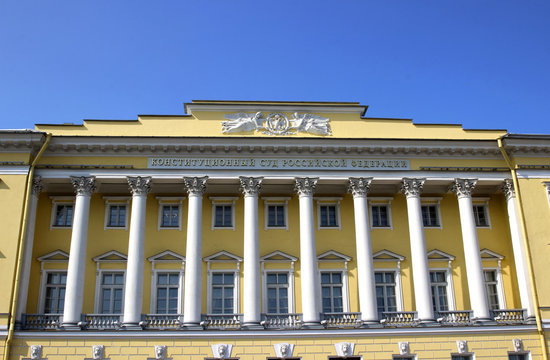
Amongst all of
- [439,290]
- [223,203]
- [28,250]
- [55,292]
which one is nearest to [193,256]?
[223,203]

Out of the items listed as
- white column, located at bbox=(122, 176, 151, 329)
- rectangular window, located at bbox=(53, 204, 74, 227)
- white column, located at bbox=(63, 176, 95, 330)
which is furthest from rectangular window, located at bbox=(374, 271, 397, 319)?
rectangular window, located at bbox=(53, 204, 74, 227)

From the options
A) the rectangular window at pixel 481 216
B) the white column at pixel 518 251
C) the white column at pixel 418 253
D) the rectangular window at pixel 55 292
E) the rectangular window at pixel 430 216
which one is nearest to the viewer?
the white column at pixel 418 253

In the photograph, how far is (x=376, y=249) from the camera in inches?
939

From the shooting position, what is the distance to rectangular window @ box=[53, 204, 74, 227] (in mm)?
23516

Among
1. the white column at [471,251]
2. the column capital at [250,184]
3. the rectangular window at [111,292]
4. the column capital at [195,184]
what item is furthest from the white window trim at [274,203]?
the white column at [471,251]

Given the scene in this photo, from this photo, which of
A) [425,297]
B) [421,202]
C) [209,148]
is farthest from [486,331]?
[209,148]

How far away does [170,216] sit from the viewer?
2398cm

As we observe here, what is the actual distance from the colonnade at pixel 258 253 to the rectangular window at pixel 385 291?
1381mm

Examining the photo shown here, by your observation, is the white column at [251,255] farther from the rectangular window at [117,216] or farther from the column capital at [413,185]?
the column capital at [413,185]

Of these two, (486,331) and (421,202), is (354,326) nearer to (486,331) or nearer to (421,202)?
(486,331)

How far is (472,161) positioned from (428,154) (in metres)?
1.95

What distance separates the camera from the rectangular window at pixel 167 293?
2250cm

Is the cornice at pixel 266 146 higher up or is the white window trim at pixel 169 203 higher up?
the cornice at pixel 266 146

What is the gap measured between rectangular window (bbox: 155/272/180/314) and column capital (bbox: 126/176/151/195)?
3.54m
